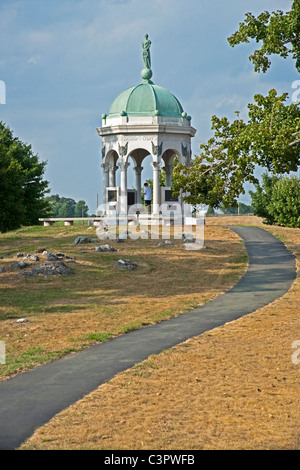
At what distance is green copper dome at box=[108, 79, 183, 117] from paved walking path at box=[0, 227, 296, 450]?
64.0ft

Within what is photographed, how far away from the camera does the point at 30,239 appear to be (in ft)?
113

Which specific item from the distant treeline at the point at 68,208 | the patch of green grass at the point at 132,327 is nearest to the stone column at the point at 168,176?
the patch of green grass at the point at 132,327

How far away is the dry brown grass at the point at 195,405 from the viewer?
7.11m

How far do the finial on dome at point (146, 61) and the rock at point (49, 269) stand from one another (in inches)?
814

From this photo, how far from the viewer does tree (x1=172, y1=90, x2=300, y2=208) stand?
19.6 metres

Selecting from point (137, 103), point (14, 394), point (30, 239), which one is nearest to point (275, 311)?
point (14, 394)

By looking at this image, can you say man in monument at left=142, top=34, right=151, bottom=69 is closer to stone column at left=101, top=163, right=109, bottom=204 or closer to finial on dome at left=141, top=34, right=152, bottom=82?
finial on dome at left=141, top=34, right=152, bottom=82

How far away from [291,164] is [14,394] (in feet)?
49.1

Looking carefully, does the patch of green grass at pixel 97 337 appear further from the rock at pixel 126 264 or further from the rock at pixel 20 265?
the rock at pixel 20 265

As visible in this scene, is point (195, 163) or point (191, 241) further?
point (191, 241)

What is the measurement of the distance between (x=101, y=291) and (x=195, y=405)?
13209 millimetres

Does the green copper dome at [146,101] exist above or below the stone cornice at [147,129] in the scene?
above

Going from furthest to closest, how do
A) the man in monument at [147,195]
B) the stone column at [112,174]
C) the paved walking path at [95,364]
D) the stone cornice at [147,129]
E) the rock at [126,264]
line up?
the stone column at [112,174], the man in monument at [147,195], the stone cornice at [147,129], the rock at [126,264], the paved walking path at [95,364]
